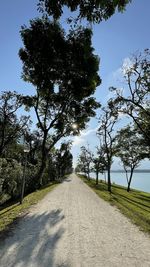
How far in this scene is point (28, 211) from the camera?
10.2 metres

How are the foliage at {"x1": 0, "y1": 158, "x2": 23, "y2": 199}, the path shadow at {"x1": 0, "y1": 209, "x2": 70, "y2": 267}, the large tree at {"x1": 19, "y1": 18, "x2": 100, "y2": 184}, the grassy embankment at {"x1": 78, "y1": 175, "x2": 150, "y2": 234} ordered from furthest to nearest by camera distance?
the foliage at {"x1": 0, "y1": 158, "x2": 23, "y2": 199} → the large tree at {"x1": 19, "y1": 18, "x2": 100, "y2": 184} → the grassy embankment at {"x1": 78, "y1": 175, "x2": 150, "y2": 234} → the path shadow at {"x1": 0, "y1": 209, "x2": 70, "y2": 267}

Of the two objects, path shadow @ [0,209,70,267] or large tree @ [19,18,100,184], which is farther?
large tree @ [19,18,100,184]

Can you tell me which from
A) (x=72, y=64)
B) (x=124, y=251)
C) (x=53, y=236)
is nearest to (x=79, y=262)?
(x=124, y=251)

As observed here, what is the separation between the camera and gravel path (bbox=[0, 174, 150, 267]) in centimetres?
467

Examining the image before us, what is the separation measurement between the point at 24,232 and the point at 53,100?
1397 centimetres

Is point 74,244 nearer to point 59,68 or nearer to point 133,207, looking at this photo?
point 133,207

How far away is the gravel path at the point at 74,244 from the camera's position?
4.67 meters

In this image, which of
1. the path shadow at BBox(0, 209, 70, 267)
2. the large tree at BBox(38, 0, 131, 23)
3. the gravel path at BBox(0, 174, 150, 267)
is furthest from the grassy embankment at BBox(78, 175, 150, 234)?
the large tree at BBox(38, 0, 131, 23)

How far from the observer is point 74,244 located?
18.9 feet

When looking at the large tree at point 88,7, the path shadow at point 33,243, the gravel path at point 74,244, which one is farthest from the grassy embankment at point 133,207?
the large tree at point 88,7

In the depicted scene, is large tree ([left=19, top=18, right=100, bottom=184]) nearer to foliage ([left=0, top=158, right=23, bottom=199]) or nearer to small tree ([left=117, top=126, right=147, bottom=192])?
foliage ([left=0, top=158, right=23, bottom=199])

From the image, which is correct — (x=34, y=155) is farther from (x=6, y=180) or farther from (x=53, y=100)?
(x=53, y=100)

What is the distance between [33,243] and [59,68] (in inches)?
493

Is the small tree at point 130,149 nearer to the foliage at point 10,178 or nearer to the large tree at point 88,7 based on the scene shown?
the foliage at point 10,178
